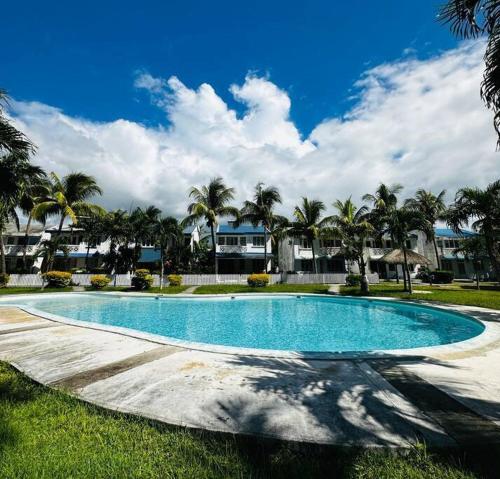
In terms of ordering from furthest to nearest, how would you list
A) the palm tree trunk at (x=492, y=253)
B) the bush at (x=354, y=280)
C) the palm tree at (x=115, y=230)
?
the palm tree at (x=115, y=230), the bush at (x=354, y=280), the palm tree trunk at (x=492, y=253)

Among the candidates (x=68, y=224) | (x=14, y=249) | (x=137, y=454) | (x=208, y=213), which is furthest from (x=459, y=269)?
(x=14, y=249)

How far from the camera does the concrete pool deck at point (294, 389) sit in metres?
3.05

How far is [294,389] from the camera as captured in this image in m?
4.09

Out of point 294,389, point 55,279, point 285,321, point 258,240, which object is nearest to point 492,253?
point 294,389

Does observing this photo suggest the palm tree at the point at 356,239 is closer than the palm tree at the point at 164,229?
Yes

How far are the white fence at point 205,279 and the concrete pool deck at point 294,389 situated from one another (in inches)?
909

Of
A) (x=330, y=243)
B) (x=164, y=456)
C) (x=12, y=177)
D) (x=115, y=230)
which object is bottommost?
(x=164, y=456)

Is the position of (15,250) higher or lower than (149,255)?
higher

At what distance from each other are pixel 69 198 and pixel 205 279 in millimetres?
16776

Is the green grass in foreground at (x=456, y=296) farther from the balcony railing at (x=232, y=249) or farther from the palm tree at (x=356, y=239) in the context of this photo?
the balcony railing at (x=232, y=249)

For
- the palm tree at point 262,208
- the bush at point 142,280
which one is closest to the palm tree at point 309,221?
the palm tree at point 262,208

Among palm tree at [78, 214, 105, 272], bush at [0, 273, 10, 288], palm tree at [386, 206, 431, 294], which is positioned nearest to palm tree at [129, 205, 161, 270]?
palm tree at [78, 214, 105, 272]

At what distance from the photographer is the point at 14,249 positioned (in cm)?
3684

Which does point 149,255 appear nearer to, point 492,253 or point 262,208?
point 262,208
